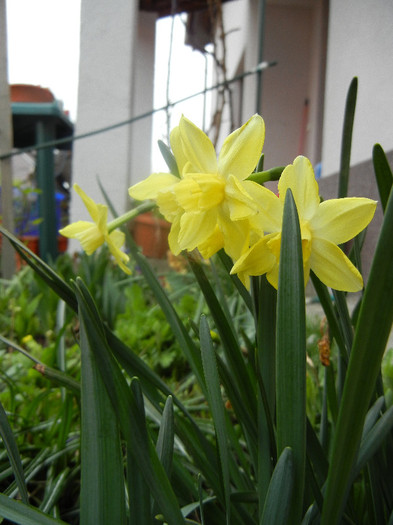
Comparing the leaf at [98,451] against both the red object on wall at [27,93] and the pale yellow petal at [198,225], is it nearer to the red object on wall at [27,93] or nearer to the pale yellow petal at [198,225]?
the pale yellow petal at [198,225]

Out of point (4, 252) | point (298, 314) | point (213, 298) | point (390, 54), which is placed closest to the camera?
point (298, 314)

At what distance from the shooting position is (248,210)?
0.31 m

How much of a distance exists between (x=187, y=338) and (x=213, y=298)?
8 centimetres

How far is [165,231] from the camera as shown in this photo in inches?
139

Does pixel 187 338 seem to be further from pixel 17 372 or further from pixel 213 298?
pixel 17 372

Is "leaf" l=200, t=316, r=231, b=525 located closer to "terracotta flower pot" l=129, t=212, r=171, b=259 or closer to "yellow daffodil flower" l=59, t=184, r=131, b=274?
"yellow daffodil flower" l=59, t=184, r=131, b=274

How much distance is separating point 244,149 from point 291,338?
15 cm

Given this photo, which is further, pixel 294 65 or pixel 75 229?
pixel 294 65

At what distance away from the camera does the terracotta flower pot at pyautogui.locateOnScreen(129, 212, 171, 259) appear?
3453 millimetres

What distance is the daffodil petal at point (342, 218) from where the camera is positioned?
31cm

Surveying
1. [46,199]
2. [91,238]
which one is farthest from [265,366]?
[46,199]

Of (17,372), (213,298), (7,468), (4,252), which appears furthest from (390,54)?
(4,252)

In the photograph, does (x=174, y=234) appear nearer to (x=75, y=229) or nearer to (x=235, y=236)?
(x=235, y=236)

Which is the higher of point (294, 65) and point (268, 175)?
point (294, 65)
